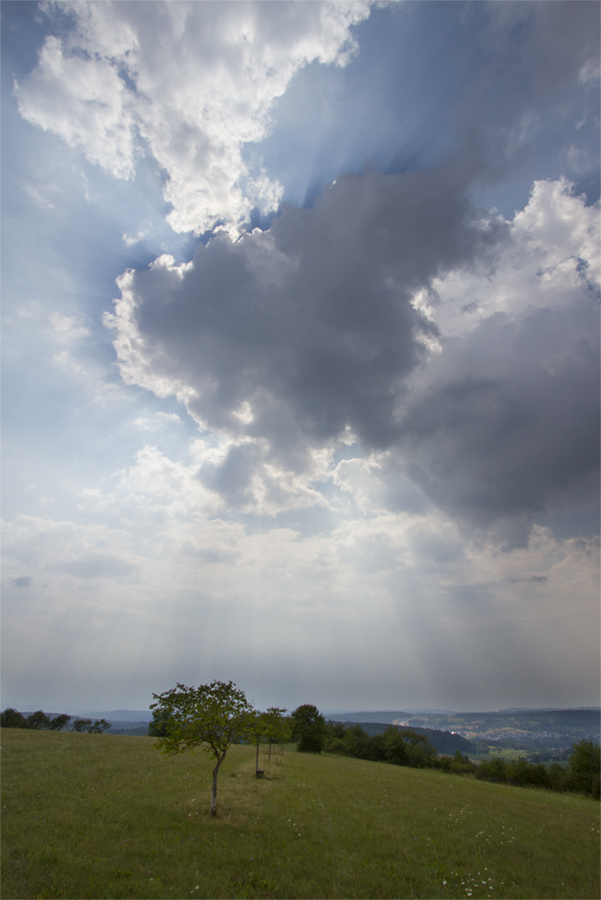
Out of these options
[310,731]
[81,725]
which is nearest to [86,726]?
[81,725]

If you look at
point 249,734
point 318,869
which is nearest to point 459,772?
point 249,734

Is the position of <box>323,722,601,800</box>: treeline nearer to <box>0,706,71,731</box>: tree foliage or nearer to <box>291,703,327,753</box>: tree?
<box>291,703,327,753</box>: tree

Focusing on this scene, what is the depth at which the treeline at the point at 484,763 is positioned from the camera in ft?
176

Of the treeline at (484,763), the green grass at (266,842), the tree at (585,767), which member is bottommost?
the treeline at (484,763)

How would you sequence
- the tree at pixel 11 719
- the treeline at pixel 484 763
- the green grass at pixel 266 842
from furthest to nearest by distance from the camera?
the tree at pixel 11 719 < the treeline at pixel 484 763 < the green grass at pixel 266 842

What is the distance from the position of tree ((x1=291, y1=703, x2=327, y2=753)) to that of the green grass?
62.5 m

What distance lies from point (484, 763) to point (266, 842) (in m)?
81.9

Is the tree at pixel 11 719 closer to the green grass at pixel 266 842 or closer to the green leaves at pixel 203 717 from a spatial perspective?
the green grass at pixel 266 842

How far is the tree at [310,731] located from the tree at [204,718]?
69.0 m

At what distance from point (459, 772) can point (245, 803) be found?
254 ft

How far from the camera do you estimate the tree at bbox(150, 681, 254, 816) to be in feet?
66.0

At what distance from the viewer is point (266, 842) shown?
15508mm

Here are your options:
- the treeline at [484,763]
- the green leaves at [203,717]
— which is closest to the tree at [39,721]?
the treeline at [484,763]

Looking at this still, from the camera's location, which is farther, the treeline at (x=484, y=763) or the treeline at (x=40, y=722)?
the treeline at (x=40, y=722)
